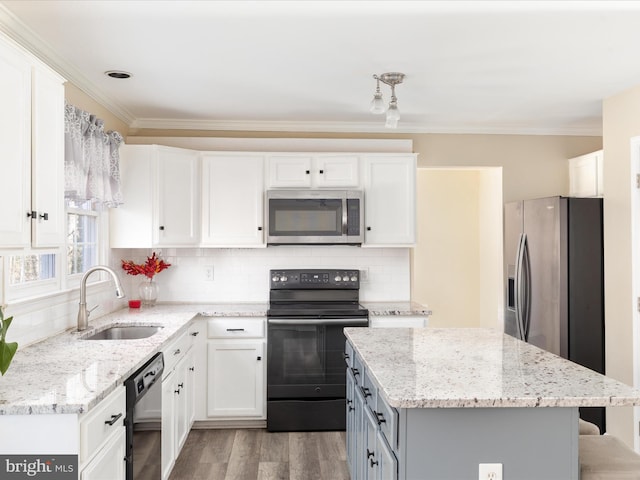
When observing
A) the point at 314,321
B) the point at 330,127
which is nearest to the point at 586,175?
the point at 330,127

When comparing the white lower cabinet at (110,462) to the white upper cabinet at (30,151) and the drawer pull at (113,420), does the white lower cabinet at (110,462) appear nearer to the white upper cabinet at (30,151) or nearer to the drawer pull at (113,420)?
the drawer pull at (113,420)

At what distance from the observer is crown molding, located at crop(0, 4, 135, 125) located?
2.47 metres

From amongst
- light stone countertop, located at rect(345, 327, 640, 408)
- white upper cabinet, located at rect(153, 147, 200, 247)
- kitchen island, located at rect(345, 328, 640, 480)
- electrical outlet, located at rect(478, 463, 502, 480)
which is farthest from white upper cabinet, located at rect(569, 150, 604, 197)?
white upper cabinet, located at rect(153, 147, 200, 247)

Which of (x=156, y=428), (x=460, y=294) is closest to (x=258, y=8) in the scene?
(x=156, y=428)

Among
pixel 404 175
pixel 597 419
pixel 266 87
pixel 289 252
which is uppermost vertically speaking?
pixel 266 87

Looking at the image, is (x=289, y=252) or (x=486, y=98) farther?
(x=289, y=252)

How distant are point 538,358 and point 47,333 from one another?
8.03 ft

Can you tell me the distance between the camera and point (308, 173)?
14.1ft

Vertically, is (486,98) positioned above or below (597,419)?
above

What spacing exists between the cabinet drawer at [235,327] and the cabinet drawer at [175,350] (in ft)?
0.88

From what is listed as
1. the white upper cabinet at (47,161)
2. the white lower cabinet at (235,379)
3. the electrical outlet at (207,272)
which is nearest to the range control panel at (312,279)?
the electrical outlet at (207,272)

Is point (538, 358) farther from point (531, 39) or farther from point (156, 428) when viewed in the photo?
point (156, 428)

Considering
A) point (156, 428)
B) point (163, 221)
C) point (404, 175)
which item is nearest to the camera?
point (156, 428)

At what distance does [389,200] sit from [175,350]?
203 centimetres
